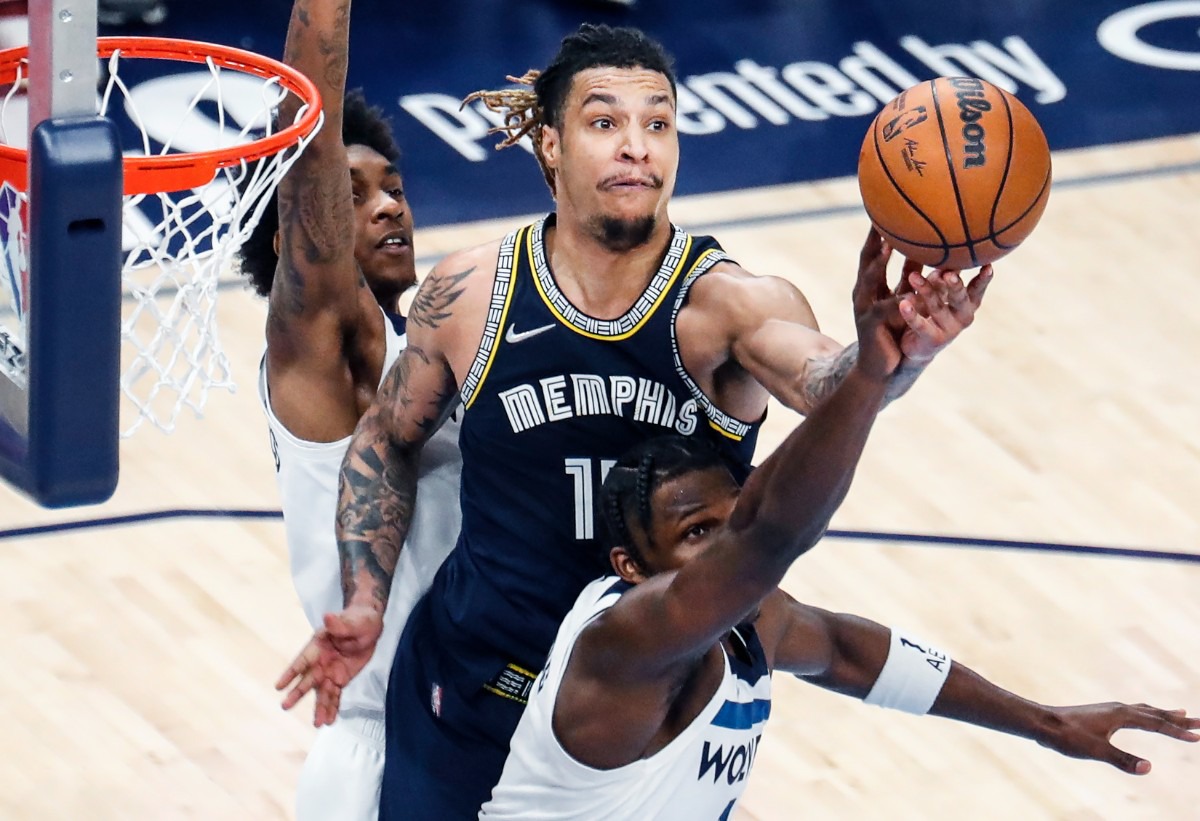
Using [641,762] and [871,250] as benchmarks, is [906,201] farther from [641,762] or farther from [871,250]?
[641,762]

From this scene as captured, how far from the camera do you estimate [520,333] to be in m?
3.53

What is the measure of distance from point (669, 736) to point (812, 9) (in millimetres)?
6085

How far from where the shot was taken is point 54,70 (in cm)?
276

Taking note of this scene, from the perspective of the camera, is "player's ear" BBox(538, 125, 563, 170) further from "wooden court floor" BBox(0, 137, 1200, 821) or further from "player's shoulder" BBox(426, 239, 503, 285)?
"wooden court floor" BBox(0, 137, 1200, 821)

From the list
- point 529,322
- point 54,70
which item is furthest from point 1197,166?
point 54,70

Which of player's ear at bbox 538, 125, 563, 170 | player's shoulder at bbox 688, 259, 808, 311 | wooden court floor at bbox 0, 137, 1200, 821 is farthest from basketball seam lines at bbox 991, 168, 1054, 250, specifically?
wooden court floor at bbox 0, 137, 1200, 821

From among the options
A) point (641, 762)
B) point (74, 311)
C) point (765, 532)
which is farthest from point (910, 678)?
point (74, 311)

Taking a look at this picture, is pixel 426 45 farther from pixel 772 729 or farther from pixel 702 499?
pixel 702 499

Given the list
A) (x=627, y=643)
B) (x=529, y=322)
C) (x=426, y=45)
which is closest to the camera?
(x=627, y=643)

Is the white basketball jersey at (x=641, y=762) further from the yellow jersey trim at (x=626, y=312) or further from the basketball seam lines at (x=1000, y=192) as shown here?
the basketball seam lines at (x=1000, y=192)

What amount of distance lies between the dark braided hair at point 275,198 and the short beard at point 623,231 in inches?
43.8

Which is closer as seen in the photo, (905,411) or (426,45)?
(905,411)

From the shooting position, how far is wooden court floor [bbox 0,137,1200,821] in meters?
4.94

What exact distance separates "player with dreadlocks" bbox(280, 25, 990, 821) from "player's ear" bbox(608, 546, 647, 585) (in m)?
0.16
